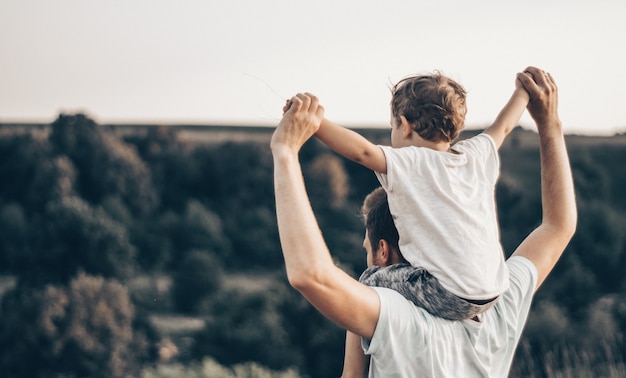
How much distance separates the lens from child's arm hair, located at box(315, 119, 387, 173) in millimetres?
2111

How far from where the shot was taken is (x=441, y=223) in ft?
7.21

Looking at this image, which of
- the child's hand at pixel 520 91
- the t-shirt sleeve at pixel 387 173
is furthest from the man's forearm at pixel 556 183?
the t-shirt sleeve at pixel 387 173

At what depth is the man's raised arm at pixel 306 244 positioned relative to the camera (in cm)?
196

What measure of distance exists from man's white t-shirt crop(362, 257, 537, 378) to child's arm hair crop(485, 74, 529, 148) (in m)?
0.36

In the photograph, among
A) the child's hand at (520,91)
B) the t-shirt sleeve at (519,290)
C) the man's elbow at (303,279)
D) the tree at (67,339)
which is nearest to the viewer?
the man's elbow at (303,279)

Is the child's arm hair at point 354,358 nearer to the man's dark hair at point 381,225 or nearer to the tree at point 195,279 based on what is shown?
the man's dark hair at point 381,225

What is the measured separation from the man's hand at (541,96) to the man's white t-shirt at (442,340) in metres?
0.45

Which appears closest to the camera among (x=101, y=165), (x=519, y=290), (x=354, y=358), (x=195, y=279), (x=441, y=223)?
(x=441, y=223)

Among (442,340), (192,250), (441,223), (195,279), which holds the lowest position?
(442,340)

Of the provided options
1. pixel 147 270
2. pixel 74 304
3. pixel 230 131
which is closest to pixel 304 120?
pixel 74 304

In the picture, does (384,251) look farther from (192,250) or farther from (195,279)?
(192,250)

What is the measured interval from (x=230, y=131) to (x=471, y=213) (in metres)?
71.5

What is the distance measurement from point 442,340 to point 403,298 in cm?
13

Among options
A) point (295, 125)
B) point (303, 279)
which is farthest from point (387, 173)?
point (303, 279)
